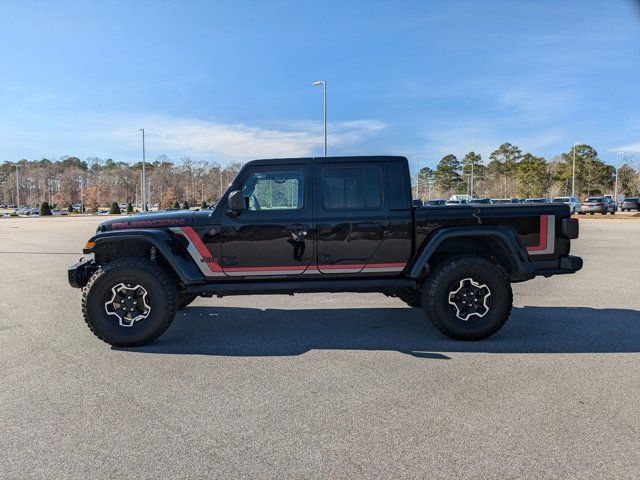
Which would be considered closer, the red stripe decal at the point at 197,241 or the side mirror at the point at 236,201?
the side mirror at the point at 236,201

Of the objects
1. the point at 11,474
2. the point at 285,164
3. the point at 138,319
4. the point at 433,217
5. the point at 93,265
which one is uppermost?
the point at 285,164

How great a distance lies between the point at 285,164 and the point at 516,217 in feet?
8.66

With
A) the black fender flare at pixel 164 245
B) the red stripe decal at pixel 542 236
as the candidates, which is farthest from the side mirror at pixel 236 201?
the red stripe decal at pixel 542 236

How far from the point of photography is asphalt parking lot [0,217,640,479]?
9.40 ft

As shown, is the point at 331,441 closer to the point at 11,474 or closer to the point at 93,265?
the point at 11,474

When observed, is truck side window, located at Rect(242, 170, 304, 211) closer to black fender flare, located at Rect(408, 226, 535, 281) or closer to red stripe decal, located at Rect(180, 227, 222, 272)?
red stripe decal, located at Rect(180, 227, 222, 272)

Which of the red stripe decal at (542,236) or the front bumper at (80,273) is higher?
the red stripe decal at (542,236)

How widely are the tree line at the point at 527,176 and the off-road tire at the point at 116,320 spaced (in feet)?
213

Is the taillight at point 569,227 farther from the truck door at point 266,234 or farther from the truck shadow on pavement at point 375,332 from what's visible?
the truck door at point 266,234

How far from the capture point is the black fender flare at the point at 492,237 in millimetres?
5242

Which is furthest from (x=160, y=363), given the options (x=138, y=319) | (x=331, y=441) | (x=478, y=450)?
(x=478, y=450)

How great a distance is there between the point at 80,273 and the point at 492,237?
15.0ft

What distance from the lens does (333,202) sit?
17.9 feet

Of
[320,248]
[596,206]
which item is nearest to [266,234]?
[320,248]
